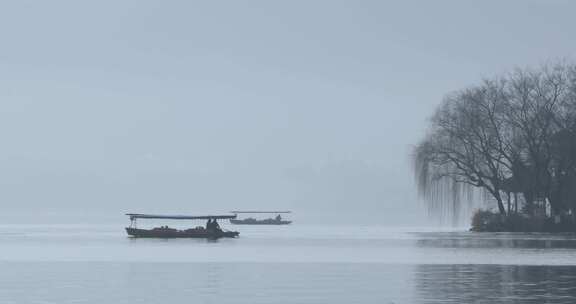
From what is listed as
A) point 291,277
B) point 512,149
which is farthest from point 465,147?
point 291,277

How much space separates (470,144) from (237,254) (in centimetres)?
4054

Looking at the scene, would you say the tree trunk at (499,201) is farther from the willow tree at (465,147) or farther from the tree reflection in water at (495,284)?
the tree reflection in water at (495,284)

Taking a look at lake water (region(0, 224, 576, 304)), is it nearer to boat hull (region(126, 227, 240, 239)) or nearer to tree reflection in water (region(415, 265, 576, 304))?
tree reflection in water (region(415, 265, 576, 304))

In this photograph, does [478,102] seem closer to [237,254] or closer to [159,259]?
[237,254]

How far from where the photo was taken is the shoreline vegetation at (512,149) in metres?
102

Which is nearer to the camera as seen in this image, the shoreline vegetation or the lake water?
the lake water

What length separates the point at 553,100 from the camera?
102562 millimetres

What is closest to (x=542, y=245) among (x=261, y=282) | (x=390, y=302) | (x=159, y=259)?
(x=159, y=259)

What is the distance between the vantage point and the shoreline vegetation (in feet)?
336

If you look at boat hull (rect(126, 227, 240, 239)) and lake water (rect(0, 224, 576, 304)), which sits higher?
boat hull (rect(126, 227, 240, 239))

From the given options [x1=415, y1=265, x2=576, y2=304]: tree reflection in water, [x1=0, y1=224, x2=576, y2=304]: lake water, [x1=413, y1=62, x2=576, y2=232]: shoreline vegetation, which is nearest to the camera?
[x1=415, y1=265, x2=576, y2=304]: tree reflection in water

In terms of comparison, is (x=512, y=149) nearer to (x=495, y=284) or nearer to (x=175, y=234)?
(x=175, y=234)

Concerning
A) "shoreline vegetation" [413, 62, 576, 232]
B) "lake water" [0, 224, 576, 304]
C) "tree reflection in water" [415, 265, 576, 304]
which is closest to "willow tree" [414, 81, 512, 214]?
"shoreline vegetation" [413, 62, 576, 232]

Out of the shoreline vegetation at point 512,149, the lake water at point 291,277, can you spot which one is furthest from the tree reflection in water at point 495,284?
the shoreline vegetation at point 512,149
